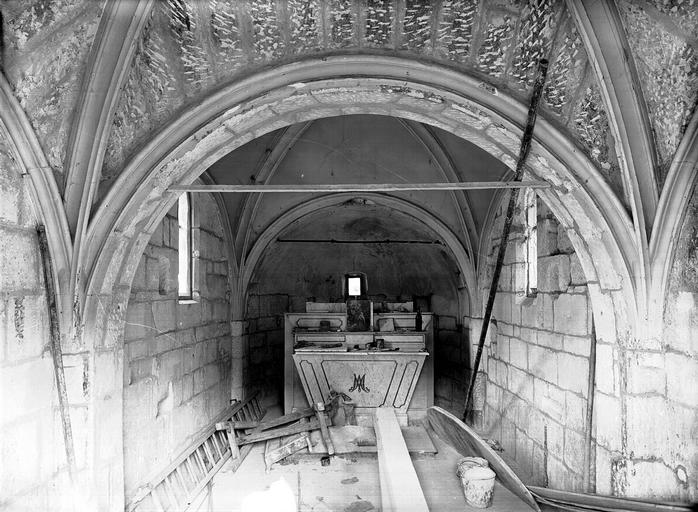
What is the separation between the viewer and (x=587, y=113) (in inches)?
144

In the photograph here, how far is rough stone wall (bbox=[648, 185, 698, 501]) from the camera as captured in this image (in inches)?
130

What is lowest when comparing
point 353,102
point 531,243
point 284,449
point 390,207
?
point 284,449

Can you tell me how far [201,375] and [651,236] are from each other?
16.8 ft

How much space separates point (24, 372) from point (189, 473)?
3.00 meters

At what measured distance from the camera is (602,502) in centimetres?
360

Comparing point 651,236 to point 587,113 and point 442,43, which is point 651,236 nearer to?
point 587,113

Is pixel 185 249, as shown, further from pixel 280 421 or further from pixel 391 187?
pixel 391 187

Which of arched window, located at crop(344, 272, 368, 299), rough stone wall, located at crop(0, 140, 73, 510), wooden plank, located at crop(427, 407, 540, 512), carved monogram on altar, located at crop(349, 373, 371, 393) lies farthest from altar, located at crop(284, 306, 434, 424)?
rough stone wall, located at crop(0, 140, 73, 510)

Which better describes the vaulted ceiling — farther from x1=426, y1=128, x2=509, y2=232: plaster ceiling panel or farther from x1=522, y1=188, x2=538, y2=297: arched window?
x1=426, y1=128, x2=509, y2=232: plaster ceiling panel

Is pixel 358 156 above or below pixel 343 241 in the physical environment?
above

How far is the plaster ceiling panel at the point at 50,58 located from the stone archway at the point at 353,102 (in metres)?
0.55

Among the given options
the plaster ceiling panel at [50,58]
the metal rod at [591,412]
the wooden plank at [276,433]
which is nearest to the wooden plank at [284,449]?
the wooden plank at [276,433]

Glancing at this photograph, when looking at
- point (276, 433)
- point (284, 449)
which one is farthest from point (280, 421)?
point (284, 449)

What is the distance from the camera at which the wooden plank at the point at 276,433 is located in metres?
6.61
